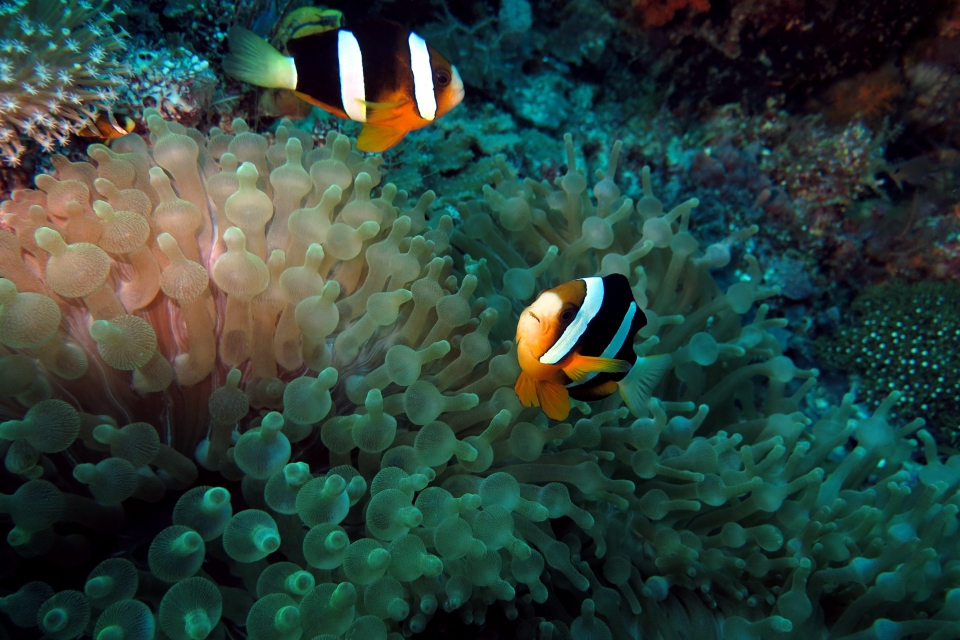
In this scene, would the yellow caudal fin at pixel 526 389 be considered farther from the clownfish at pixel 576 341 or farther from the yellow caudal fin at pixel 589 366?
the yellow caudal fin at pixel 589 366

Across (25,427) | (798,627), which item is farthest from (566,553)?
(25,427)

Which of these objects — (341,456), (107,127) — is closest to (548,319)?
(341,456)

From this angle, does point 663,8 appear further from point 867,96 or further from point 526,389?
point 526,389

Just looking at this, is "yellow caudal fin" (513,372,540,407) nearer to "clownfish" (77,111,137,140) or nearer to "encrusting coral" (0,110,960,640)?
"encrusting coral" (0,110,960,640)

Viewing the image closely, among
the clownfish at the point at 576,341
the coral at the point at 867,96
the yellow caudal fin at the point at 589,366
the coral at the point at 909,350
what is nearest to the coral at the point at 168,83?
the clownfish at the point at 576,341

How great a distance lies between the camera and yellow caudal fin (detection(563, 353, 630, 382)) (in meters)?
1.25

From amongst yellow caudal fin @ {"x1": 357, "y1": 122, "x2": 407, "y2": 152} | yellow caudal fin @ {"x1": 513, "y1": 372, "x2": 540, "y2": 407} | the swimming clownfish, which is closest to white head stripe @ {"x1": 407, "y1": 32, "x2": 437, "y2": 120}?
the swimming clownfish

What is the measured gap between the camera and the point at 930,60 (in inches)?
130

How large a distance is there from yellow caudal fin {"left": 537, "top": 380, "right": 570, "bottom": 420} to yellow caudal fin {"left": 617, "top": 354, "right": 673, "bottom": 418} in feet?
0.61

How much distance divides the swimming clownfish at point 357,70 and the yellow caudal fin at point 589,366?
40.4 inches

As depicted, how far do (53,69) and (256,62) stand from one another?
0.59 metres

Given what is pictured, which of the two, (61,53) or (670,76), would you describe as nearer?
(61,53)

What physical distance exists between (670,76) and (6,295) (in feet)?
11.5

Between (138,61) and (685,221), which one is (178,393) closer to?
(138,61)
